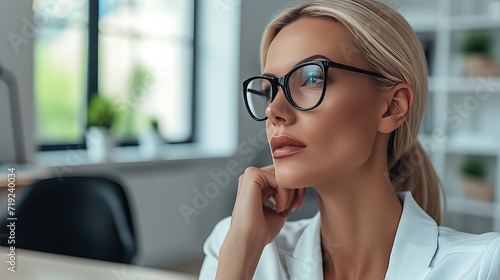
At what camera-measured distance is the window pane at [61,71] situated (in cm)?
179

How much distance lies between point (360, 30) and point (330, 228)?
0.24 meters

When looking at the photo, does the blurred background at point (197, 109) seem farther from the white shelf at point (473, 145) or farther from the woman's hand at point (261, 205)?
the woman's hand at point (261, 205)

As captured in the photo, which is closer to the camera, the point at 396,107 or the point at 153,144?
the point at 396,107

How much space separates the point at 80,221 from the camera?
1.42 m

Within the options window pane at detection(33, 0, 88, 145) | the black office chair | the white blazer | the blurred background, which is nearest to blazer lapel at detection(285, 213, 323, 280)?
the white blazer

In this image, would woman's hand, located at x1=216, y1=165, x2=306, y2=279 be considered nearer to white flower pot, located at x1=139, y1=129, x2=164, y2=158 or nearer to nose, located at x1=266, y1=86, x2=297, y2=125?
nose, located at x1=266, y1=86, x2=297, y2=125

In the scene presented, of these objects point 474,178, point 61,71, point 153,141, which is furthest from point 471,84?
point 61,71

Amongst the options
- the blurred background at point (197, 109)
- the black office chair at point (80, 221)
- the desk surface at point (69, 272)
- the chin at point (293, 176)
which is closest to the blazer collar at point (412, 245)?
the chin at point (293, 176)

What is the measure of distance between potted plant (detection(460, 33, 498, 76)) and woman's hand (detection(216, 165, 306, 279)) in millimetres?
1809

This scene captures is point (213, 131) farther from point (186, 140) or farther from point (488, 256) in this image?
point (488, 256)

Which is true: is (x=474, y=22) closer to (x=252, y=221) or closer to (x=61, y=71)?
(x=61, y=71)

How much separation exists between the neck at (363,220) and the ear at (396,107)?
0.18 ft

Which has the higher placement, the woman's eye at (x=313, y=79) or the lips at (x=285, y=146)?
the woman's eye at (x=313, y=79)

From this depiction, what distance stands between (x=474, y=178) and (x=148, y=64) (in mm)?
1339
